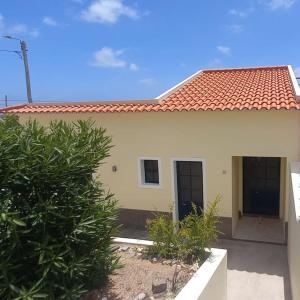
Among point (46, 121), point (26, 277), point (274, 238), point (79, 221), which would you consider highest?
point (46, 121)

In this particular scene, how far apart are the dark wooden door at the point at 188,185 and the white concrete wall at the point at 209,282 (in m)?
4.31

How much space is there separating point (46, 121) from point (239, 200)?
24.3 ft

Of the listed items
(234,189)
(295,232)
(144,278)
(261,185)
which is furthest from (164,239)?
(261,185)

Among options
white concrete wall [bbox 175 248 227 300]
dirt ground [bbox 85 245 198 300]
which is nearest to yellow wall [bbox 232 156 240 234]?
white concrete wall [bbox 175 248 227 300]

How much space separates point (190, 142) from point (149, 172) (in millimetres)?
1823

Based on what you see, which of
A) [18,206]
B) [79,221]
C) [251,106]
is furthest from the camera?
[251,106]

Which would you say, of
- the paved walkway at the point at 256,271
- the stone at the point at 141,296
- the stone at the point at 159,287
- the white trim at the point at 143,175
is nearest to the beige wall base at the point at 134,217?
the white trim at the point at 143,175

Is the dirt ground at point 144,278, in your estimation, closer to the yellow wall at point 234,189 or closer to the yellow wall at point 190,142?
the yellow wall at point 190,142

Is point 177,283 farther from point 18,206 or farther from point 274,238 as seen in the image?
point 274,238

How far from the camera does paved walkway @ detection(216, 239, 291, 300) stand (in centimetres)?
826

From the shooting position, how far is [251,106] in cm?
947

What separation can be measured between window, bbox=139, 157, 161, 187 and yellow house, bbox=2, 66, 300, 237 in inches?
A: 1.3

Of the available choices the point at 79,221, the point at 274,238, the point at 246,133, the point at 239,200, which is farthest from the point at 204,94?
the point at 79,221

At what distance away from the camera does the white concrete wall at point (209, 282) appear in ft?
18.4
